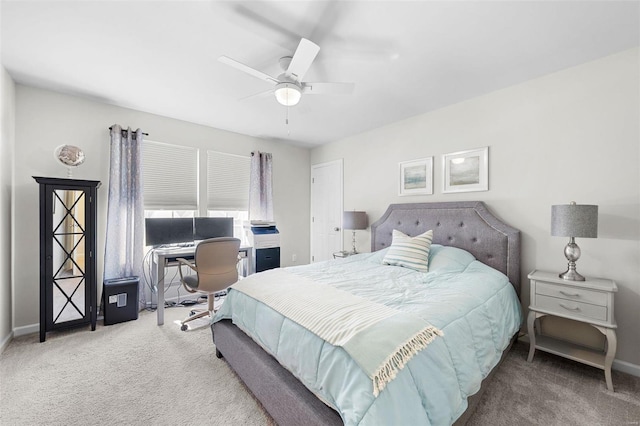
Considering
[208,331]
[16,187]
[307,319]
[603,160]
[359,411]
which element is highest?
[603,160]

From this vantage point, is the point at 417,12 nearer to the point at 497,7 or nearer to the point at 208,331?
the point at 497,7

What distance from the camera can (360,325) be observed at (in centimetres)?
126

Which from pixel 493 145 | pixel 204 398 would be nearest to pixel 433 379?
pixel 204 398

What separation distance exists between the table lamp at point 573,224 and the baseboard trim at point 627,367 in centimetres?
77

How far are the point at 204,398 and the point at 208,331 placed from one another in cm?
111

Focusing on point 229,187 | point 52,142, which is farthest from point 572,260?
point 52,142

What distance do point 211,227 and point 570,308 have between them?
4.01 meters

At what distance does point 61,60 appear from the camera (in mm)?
2334

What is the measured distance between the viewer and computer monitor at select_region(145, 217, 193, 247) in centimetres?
339

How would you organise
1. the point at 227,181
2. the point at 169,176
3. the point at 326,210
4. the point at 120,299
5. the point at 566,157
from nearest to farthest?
the point at 566,157, the point at 120,299, the point at 169,176, the point at 227,181, the point at 326,210

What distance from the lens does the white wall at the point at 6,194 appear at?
2.44m

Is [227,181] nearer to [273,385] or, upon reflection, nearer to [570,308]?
[273,385]

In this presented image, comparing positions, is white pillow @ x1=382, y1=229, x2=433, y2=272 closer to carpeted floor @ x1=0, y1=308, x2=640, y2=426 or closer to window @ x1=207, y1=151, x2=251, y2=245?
carpeted floor @ x1=0, y1=308, x2=640, y2=426

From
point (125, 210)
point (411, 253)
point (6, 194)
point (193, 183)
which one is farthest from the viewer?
point (193, 183)
